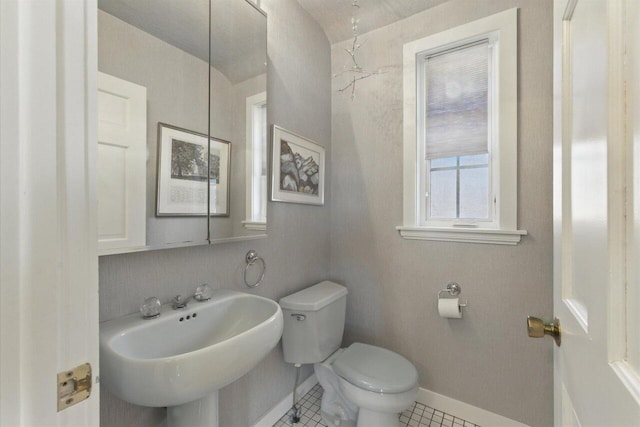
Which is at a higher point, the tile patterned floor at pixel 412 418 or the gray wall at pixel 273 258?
the gray wall at pixel 273 258

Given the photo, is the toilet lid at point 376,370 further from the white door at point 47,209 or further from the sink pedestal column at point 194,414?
the white door at point 47,209

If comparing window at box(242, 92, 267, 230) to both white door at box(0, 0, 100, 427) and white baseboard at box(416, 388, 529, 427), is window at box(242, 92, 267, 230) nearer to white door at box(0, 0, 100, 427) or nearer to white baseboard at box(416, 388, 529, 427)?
white door at box(0, 0, 100, 427)

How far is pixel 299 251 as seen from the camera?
174 cm

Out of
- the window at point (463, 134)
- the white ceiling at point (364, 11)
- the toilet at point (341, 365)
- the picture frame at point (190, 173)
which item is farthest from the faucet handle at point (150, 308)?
the white ceiling at point (364, 11)

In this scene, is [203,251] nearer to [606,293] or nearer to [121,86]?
[121,86]

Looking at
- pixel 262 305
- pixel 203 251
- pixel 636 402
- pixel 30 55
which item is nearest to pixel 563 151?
pixel 636 402

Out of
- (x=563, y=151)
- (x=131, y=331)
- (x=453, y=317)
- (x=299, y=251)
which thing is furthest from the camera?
(x=299, y=251)

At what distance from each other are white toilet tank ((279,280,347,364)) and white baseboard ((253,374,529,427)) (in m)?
0.31

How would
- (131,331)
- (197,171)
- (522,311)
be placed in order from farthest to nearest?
1. (522,311)
2. (197,171)
3. (131,331)

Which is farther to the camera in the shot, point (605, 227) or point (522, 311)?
point (522, 311)

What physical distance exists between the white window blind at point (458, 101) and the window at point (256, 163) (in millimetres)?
1055

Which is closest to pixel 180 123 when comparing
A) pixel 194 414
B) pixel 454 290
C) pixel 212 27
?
pixel 212 27

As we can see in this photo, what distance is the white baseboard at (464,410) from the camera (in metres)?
1.50

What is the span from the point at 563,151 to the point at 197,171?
47.6 inches
